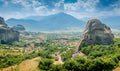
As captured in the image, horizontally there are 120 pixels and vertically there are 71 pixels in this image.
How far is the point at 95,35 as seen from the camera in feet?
351

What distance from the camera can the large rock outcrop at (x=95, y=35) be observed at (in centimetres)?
10669

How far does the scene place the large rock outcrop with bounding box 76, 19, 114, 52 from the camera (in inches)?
4200

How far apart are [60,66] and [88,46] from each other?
35.4 metres

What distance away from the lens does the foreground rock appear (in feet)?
350

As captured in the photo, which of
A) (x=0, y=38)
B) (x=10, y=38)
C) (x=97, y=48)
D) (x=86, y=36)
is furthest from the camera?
(x=10, y=38)

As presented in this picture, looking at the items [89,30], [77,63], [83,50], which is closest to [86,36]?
[89,30]

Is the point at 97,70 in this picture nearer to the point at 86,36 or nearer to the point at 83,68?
the point at 83,68

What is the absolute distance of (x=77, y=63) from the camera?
6869 centimetres

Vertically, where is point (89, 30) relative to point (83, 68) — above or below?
above

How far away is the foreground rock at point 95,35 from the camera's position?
350 feet

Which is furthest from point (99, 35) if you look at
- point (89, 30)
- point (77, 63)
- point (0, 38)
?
point (0, 38)

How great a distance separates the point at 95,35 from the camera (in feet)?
351

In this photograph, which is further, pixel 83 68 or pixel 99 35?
pixel 99 35

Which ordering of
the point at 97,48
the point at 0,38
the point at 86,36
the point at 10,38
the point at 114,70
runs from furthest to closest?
the point at 10,38 < the point at 0,38 < the point at 86,36 < the point at 97,48 < the point at 114,70
